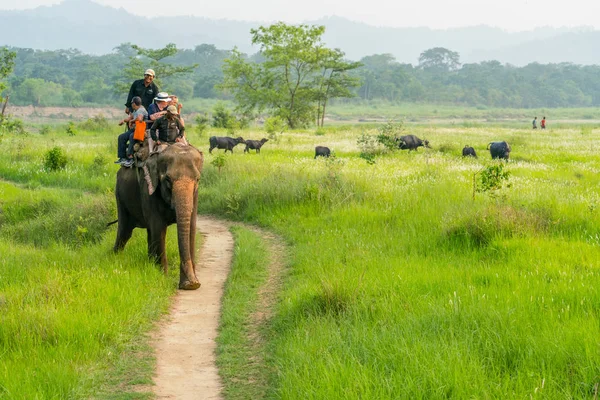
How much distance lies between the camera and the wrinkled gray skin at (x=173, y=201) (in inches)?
350

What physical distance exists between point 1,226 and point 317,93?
147 feet

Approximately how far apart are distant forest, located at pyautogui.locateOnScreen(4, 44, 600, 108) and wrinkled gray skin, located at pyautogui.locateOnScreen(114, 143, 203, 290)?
8517cm

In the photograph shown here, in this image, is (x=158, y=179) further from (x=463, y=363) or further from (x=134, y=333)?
(x=463, y=363)

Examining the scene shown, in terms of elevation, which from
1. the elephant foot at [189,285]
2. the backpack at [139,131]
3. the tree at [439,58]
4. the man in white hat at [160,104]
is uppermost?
the tree at [439,58]

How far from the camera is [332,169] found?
50.2ft

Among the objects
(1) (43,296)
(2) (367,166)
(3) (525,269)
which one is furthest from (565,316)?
(2) (367,166)

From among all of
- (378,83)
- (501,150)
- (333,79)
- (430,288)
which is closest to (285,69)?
(333,79)

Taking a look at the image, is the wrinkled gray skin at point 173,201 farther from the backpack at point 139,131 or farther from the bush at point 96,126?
the bush at point 96,126

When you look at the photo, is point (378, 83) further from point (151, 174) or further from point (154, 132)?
point (151, 174)

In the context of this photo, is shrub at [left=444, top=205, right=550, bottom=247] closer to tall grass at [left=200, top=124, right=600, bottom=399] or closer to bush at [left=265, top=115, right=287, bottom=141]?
tall grass at [left=200, top=124, right=600, bottom=399]

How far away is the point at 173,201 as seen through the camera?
9.01 m

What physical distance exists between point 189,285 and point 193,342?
1876 mm

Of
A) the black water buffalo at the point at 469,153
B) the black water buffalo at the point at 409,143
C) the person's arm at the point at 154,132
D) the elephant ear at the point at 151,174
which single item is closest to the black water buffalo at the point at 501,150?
the black water buffalo at the point at 469,153

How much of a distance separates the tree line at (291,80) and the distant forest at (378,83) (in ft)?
0.66
